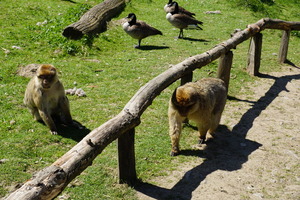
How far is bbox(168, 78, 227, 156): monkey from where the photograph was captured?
565cm

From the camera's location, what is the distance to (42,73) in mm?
5977

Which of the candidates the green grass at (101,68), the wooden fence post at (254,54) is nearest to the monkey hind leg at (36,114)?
the green grass at (101,68)

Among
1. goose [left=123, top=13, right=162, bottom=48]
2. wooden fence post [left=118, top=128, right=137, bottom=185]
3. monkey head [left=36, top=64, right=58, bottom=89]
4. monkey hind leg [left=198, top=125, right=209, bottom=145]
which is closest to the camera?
wooden fence post [left=118, top=128, right=137, bottom=185]

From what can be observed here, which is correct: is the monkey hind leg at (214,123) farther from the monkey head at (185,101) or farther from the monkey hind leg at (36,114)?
the monkey hind leg at (36,114)

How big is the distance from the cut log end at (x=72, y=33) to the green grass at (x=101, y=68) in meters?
0.27

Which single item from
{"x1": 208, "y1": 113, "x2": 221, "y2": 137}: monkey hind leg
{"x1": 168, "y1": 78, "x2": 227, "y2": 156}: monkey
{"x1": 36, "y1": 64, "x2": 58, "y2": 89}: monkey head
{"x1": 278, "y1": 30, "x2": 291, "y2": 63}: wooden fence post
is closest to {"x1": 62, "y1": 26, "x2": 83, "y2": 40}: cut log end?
{"x1": 36, "y1": 64, "x2": 58, "y2": 89}: monkey head

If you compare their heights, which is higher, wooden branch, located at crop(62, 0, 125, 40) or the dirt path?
wooden branch, located at crop(62, 0, 125, 40)

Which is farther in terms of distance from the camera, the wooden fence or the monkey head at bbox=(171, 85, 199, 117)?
the monkey head at bbox=(171, 85, 199, 117)

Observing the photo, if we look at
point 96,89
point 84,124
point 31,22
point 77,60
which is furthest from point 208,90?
point 31,22

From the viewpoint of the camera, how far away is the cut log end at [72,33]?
37.9ft

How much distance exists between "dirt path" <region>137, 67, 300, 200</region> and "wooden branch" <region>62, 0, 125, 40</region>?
18.2 feet

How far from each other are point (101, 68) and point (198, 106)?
4.68m

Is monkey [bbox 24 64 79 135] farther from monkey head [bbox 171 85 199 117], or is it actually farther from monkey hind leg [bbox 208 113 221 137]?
monkey hind leg [bbox 208 113 221 137]

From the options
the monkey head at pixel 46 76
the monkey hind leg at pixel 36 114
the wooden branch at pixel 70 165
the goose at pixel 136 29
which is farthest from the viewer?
the goose at pixel 136 29
